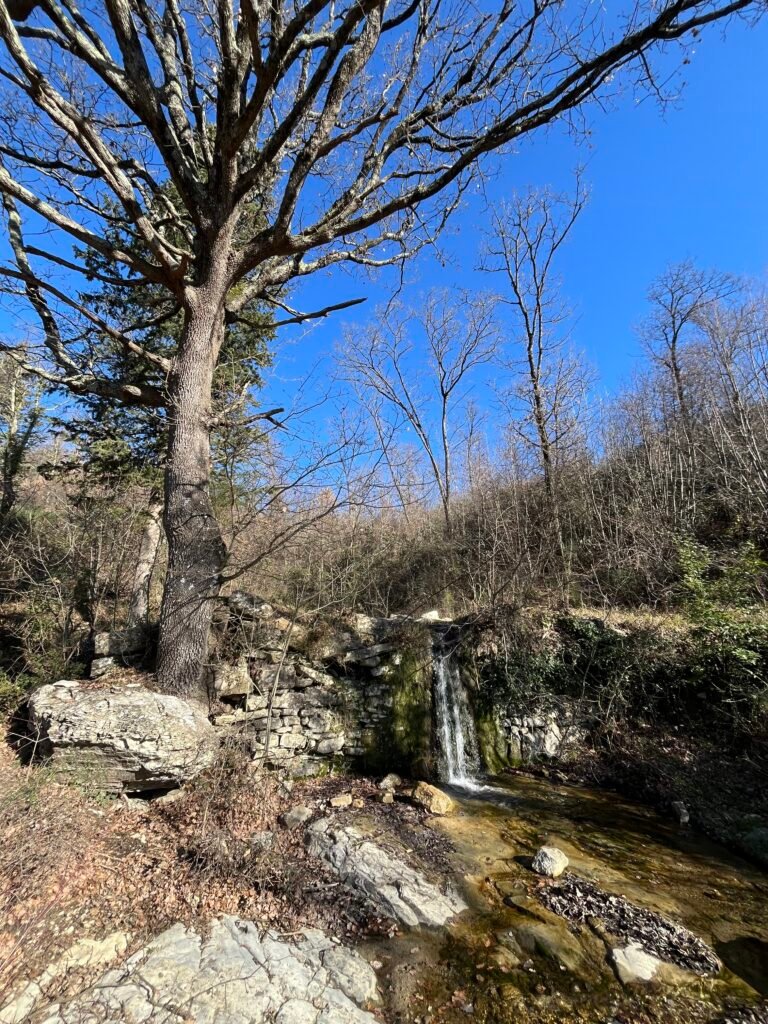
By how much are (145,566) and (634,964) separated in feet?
26.1

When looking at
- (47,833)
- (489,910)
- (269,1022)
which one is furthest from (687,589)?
(47,833)

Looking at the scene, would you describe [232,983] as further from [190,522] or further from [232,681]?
[190,522]

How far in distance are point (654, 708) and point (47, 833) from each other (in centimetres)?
762

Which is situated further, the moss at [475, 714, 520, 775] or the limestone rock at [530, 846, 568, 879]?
the moss at [475, 714, 520, 775]

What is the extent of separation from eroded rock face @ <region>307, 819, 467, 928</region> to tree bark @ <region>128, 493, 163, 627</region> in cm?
350

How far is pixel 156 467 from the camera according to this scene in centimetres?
890

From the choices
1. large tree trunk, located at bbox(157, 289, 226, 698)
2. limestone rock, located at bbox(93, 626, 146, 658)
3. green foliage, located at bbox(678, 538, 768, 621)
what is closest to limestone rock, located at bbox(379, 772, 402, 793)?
large tree trunk, located at bbox(157, 289, 226, 698)

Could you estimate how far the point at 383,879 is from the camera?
3.92 metres

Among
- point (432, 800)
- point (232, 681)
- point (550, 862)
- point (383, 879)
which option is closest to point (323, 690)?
point (232, 681)

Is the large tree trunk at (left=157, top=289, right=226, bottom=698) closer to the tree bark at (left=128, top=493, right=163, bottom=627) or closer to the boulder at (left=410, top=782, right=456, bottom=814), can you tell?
the tree bark at (left=128, top=493, right=163, bottom=627)

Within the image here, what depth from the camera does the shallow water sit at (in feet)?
9.55

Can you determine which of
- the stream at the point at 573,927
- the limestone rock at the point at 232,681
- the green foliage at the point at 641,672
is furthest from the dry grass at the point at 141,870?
the green foliage at the point at 641,672

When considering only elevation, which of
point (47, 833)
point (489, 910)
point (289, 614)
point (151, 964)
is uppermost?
point (289, 614)

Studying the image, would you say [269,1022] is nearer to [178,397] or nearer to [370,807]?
[370,807]
